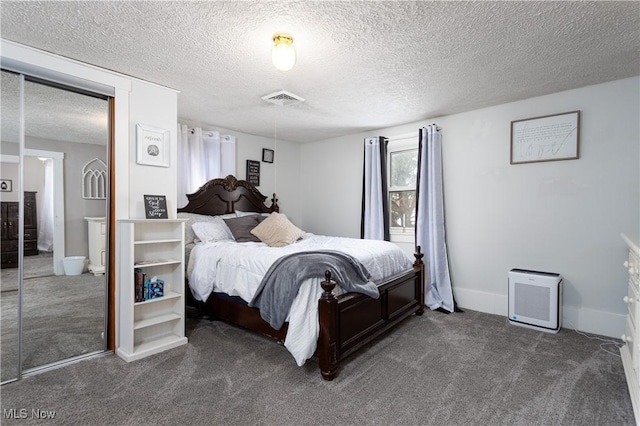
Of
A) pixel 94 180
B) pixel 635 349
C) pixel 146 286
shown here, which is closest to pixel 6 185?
pixel 94 180

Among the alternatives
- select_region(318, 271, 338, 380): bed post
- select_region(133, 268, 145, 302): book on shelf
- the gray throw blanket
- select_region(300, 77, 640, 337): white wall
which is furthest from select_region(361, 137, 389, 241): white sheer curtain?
select_region(133, 268, 145, 302): book on shelf

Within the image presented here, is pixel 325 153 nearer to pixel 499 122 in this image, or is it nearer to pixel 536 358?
pixel 499 122

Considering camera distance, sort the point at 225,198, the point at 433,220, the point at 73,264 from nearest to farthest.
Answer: the point at 73,264 → the point at 433,220 → the point at 225,198

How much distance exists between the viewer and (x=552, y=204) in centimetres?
331

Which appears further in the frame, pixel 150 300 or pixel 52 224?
pixel 150 300

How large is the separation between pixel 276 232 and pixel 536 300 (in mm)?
2778

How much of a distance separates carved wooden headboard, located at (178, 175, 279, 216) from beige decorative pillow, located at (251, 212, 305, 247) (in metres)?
0.77

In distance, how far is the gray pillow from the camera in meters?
3.89

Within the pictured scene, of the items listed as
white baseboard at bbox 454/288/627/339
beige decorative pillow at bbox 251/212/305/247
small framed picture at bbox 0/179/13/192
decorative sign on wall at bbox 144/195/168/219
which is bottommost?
white baseboard at bbox 454/288/627/339

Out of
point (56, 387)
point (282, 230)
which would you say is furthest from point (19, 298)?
point (282, 230)

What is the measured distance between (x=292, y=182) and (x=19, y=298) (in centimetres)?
389

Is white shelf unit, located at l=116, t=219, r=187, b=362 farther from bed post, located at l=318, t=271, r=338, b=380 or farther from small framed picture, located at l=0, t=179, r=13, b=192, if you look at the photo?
bed post, located at l=318, t=271, r=338, b=380

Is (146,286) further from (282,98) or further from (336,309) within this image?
(282,98)

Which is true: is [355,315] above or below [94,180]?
below
